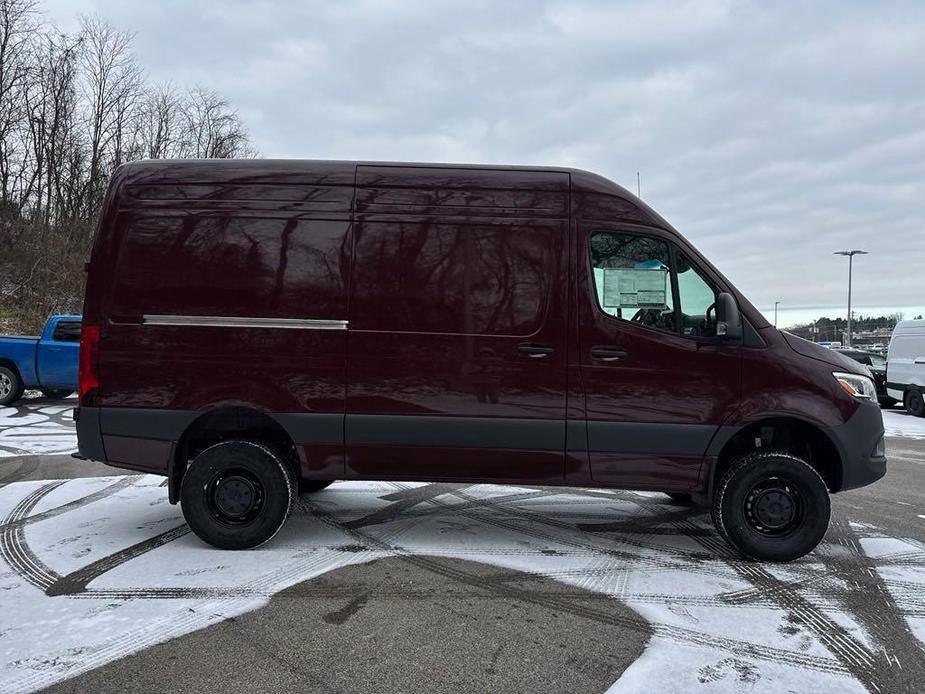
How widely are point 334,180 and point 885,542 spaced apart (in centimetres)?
491

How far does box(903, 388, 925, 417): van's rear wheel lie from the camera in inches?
575

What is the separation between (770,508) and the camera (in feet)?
13.5

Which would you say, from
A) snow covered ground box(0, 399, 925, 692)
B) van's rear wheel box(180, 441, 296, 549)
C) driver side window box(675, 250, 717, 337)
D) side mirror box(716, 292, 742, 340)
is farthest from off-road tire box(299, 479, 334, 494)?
side mirror box(716, 292, 742, 340)

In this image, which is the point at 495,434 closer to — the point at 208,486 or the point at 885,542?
the point at 208,486

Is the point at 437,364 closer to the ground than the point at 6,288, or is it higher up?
closer to the ground

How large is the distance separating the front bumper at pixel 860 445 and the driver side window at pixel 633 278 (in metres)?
1.33

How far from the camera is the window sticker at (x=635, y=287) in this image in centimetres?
410

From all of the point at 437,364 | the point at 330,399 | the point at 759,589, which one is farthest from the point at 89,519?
the point at 759,589

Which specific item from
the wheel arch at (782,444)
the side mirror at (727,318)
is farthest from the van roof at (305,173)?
the wheel arch at (782,444)

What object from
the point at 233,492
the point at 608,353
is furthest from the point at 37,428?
the point at 608,353

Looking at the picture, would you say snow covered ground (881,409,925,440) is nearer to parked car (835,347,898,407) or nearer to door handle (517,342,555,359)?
parked car (835,347,898,407)

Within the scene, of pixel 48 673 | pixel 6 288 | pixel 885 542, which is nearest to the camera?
pixel 48 673

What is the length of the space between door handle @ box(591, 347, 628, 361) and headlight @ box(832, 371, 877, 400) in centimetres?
143

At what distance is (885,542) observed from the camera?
4.65 m
